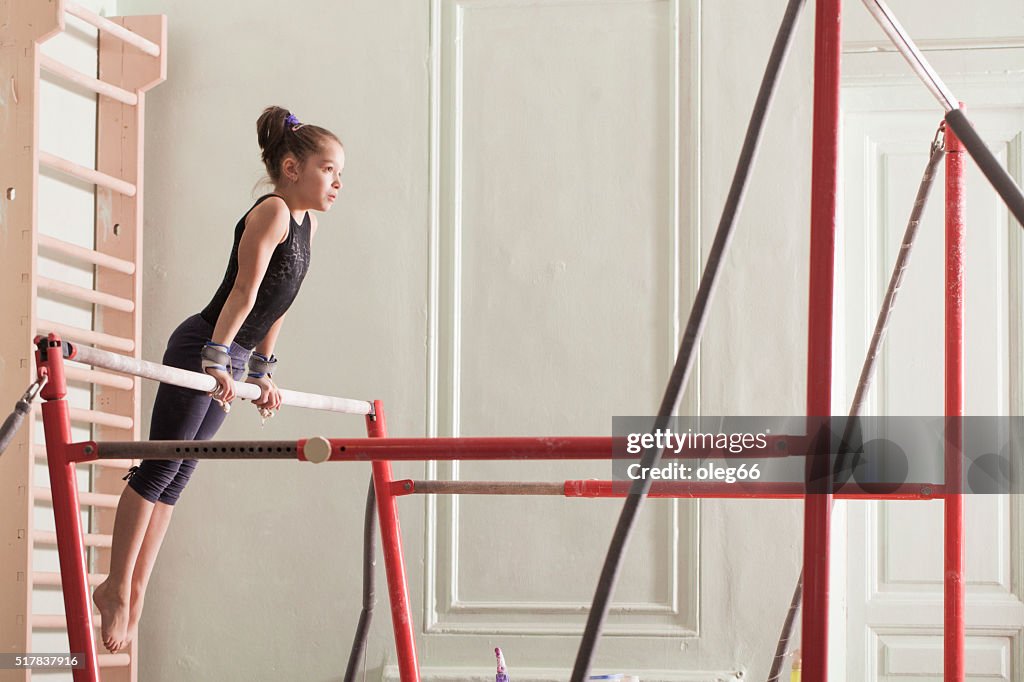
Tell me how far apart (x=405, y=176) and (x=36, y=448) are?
1261mm

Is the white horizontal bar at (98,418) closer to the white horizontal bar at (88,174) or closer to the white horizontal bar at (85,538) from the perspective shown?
the white horizontal bar at (85,538)

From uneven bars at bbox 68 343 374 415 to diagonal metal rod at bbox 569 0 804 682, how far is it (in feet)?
2.42

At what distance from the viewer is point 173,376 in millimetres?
1679

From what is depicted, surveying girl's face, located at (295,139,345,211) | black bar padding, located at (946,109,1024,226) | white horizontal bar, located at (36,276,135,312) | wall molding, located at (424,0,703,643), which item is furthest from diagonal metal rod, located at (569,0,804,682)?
white horizontal bar, located at (36,276,135,312)

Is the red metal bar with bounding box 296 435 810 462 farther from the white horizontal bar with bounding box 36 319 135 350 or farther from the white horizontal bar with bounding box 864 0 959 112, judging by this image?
the white horizontal bar with bounding box 36 319 135 350

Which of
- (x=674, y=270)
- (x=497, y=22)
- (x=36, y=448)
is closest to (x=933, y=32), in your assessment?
(x=674, y=270)

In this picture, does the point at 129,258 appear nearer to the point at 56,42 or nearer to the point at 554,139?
the point at 56,42

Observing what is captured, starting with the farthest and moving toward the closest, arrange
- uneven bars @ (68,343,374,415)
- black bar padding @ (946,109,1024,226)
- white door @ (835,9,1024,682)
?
white door @ (835,9,1024,682) → uneven bars @ (68,343,374,415) → black bar padding @ (946,109,1024,226)

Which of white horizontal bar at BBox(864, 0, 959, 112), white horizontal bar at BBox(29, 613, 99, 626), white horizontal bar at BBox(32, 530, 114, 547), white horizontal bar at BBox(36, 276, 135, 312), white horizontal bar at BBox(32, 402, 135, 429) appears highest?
white horizontal bar at BBox(864, 0, 959, 112)

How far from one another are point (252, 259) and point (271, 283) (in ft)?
0.44

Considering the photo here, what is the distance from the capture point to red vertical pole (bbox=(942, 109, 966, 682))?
181 centimetres

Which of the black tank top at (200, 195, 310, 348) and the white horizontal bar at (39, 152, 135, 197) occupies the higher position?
the white horizontal bar at (39, 152, 135, 197)

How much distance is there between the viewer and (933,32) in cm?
304

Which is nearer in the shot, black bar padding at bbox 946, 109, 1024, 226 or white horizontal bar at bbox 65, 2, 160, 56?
black bar padding at bbox 946, 109, 1024, 226
